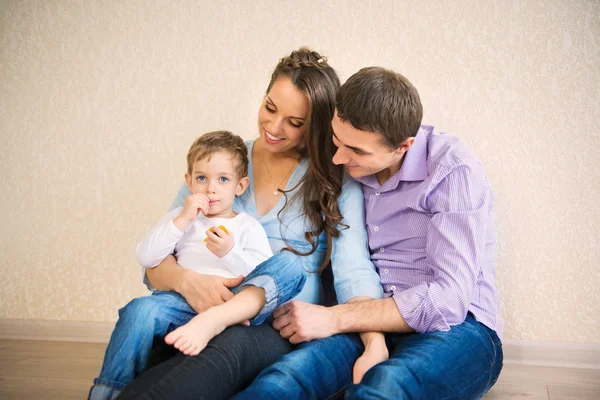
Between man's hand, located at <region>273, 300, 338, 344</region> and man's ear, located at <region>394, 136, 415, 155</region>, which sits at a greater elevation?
man's ear, located at <region>394, 136, 415, 155</region>

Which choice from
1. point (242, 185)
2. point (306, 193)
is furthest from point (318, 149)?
point (242, 185)

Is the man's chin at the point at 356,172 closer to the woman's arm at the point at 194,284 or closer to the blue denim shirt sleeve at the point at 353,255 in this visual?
the blue denim shirt sleeve at the point at 353,255

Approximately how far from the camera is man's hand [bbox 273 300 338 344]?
1.56 meters

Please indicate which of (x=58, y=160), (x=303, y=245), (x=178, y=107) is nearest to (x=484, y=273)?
(x=303, y=245)

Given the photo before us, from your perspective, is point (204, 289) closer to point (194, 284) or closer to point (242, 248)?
point (194, 284)

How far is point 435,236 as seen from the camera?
1633 millimetres

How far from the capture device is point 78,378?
2035mm

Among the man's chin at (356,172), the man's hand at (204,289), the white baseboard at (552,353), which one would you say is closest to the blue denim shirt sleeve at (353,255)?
the man's chin at (356,172)

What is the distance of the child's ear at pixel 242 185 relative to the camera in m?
1.80

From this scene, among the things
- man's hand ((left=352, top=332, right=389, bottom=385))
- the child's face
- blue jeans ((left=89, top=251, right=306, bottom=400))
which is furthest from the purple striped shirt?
the child's face

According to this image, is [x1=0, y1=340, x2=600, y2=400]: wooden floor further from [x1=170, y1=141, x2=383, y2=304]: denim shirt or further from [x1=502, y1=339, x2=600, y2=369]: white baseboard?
[x1=170, y1=141, x2=383, y2=304]: denim shirt

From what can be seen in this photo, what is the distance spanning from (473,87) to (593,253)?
2.46 ft

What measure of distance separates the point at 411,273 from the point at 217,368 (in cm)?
72

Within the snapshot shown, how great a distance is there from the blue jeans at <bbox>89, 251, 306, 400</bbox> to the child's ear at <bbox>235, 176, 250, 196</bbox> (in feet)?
1.17
